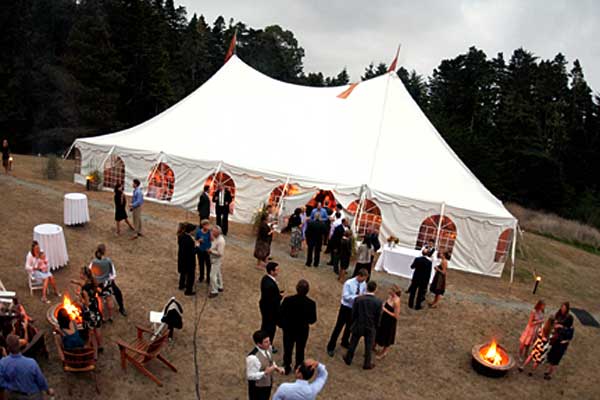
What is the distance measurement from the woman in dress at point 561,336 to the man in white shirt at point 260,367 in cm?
471

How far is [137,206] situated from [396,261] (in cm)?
616

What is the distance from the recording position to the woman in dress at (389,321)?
6071mm

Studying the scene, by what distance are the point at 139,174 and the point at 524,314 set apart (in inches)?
454

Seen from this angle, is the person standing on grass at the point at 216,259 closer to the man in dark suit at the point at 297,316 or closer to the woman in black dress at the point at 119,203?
the man in dark suit at the point at 297,316

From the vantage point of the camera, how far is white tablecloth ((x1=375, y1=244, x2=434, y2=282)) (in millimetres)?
10008

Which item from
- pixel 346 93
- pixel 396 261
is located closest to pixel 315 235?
pixel 396 261

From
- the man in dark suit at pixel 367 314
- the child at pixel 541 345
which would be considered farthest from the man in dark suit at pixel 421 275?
the man in dark suit at pixel 367 314

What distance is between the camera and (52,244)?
7344mm

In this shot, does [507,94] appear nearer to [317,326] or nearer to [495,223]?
[495,223]

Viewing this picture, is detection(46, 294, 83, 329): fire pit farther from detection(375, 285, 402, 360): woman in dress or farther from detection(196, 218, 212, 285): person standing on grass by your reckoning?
detection(375, 285, 402, 360): woman in dress

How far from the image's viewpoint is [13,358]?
386 centimetres

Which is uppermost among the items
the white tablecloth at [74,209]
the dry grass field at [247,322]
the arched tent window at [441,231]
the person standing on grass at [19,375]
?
the arched tent window at [441,231]

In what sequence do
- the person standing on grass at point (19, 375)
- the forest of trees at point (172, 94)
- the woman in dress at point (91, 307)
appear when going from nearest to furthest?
the person standing on grass at point (19, 375), the woman in dress at point (91, 307), the forest of trees at point (172, 94)

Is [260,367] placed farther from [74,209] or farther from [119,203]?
[74,209]
